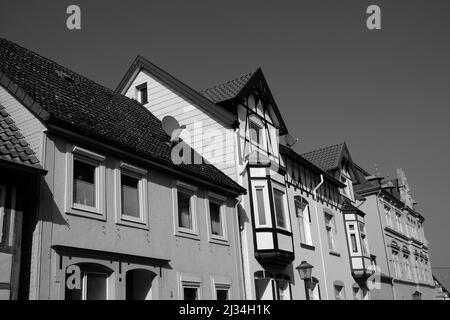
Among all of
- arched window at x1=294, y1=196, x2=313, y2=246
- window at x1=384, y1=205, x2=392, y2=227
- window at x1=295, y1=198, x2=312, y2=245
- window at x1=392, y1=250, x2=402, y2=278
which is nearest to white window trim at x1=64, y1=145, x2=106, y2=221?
arched window at x1=294, y1=196, x2=313, y2=246

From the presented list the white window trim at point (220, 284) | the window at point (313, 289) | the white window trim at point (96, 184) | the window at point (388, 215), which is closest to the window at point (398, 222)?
the window at point (388, 215)

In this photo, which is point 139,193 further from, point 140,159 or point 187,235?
point 187,235

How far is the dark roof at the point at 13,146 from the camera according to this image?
10648 mm

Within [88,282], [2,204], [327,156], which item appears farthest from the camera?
[327,156]

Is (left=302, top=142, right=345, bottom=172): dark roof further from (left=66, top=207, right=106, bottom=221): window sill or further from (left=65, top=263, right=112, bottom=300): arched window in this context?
(left=65, top=263, right=112, bottom=300): arched window

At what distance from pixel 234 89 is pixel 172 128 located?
10.1 feet

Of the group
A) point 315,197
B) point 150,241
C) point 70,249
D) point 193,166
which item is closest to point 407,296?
point 315,197

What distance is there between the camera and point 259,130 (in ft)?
71.3

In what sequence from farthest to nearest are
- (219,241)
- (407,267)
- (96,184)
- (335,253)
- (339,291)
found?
(407,267), (335,253), (339,291), (219,241), (96,184)

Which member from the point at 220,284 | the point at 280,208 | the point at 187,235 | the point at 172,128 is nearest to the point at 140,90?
the point at 172,128

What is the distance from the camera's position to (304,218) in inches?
914

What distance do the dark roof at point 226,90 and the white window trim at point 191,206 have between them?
481cm

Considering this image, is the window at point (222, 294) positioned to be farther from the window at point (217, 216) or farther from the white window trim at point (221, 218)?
the window at point (217, 216)
